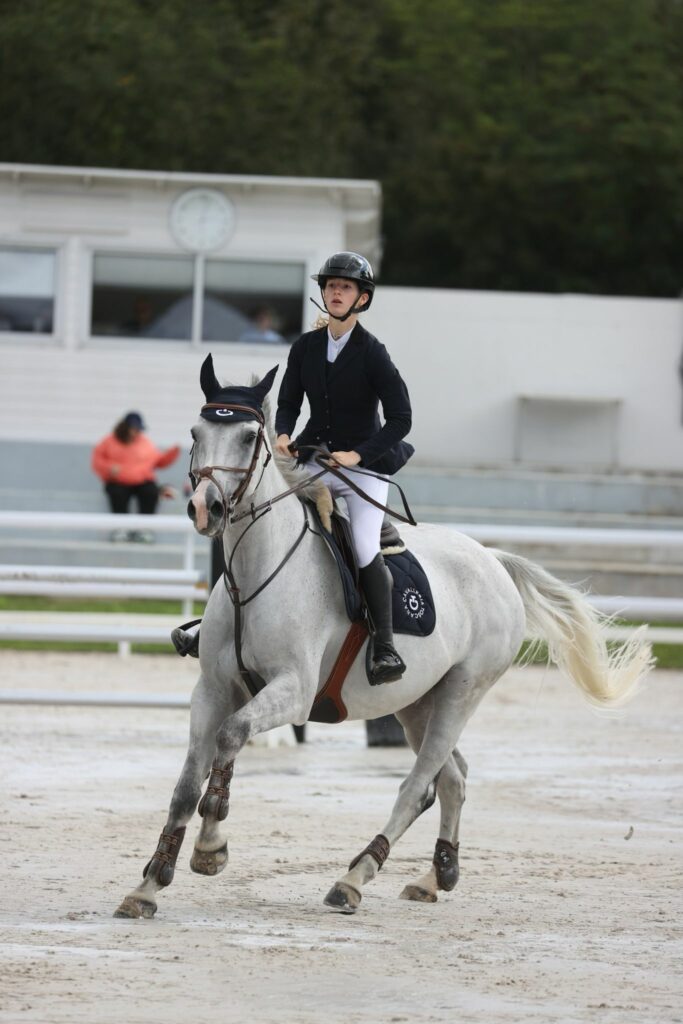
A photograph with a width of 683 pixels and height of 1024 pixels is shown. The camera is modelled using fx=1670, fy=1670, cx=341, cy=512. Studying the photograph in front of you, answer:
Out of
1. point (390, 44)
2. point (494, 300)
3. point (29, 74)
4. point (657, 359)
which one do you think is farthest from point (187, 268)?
point (390, 44)

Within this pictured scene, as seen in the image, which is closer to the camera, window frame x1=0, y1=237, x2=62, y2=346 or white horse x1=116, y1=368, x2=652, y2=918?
white horse x1=116, y1=368, x2=652, y2=918

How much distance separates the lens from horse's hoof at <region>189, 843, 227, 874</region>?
6316 mm

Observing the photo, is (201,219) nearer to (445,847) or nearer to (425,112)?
(445,847)

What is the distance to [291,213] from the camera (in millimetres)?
22766

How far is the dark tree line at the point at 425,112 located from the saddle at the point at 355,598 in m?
26.5

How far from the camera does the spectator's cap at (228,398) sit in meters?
6.29

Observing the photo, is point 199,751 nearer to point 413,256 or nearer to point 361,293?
point 361,293

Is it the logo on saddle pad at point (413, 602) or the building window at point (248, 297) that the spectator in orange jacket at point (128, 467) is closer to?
the building window at point (248, 297)

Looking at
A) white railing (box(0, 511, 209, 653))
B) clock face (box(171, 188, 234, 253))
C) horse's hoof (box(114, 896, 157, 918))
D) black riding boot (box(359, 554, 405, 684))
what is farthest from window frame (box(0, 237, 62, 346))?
horse's hoof (box(114, 896, 157, 918))

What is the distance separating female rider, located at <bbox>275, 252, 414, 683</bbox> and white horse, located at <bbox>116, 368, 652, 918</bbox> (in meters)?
0.16

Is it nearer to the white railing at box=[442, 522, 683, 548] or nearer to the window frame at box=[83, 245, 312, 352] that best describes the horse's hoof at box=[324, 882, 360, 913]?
the white railing at box=[442, 522, 683, 548]

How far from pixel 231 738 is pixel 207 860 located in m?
0.53

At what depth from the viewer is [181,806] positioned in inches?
251

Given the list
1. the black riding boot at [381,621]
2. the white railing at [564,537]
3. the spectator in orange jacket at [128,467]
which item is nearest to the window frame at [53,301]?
the spectator in orange jacket at [128,467]
